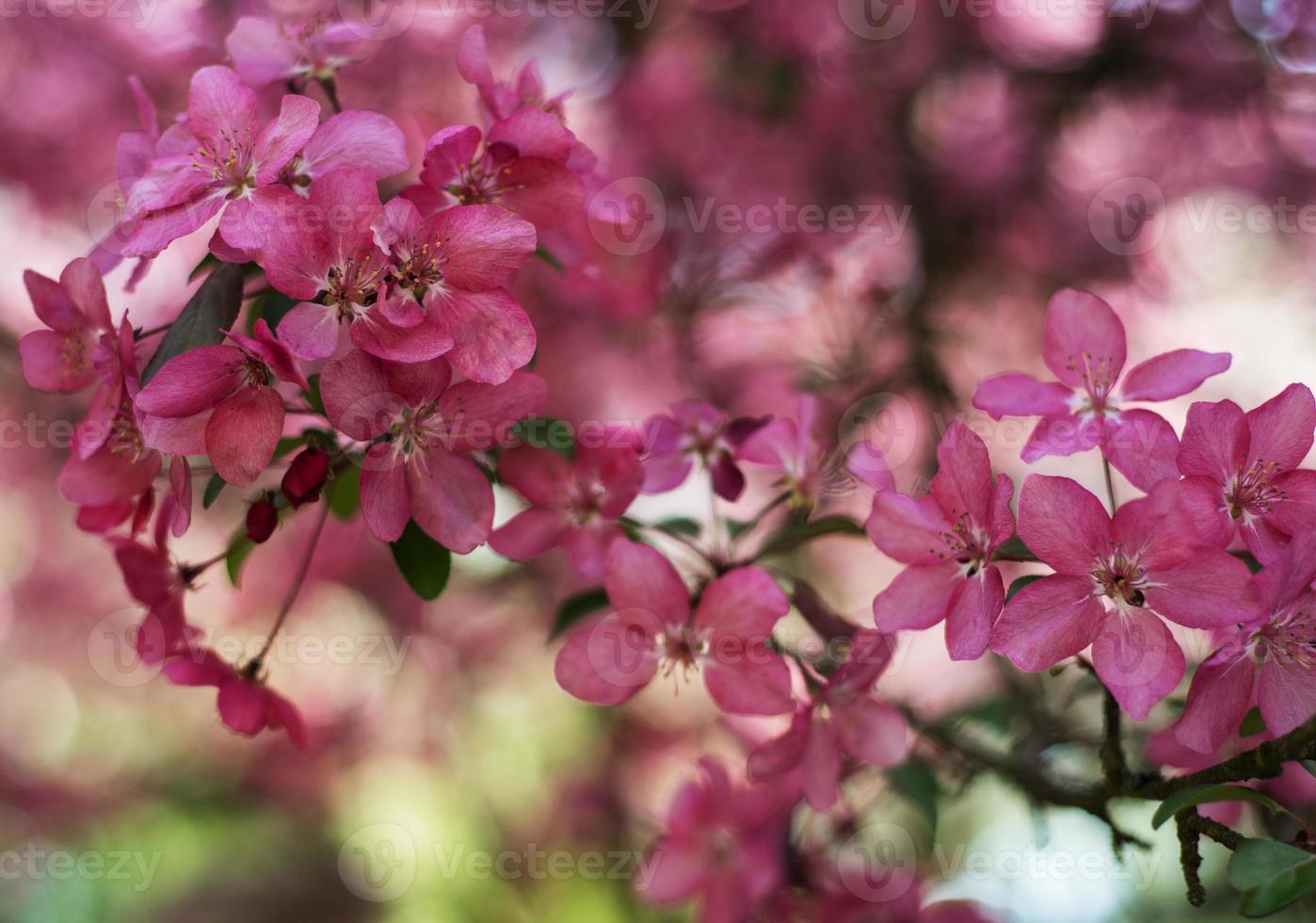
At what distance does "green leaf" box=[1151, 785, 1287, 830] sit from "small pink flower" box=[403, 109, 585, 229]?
67cm

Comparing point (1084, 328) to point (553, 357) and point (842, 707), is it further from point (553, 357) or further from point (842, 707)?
point (553, 357)

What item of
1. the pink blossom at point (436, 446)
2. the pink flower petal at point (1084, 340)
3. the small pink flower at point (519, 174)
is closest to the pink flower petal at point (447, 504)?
the pink blossom at point (436, 446)

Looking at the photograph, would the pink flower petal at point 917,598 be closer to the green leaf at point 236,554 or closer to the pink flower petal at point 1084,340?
the pink flower petal at point 1084,340

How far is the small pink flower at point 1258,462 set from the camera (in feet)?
2.60

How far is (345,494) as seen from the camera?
1014 mm

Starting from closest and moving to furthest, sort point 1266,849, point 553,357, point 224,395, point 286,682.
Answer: point 1266,849 → point 224,395 → point 553,357 → point 286,682

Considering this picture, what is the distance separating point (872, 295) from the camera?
1.83m

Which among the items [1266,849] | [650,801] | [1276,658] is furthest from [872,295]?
[650,801]

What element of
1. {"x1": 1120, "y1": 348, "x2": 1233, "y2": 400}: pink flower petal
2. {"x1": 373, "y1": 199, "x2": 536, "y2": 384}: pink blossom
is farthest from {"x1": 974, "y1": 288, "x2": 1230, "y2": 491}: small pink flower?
{"x1": 373, "y1": 199, "x2": 536, "y2": 384}: pink blossom

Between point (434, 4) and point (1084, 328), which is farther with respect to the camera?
point (434, 4)

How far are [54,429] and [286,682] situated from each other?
159cm

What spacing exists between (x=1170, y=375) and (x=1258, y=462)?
5.8 inches

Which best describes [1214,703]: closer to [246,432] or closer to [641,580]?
[641,580]

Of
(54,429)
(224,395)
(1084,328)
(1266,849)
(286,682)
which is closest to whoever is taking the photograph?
(1266,849)
